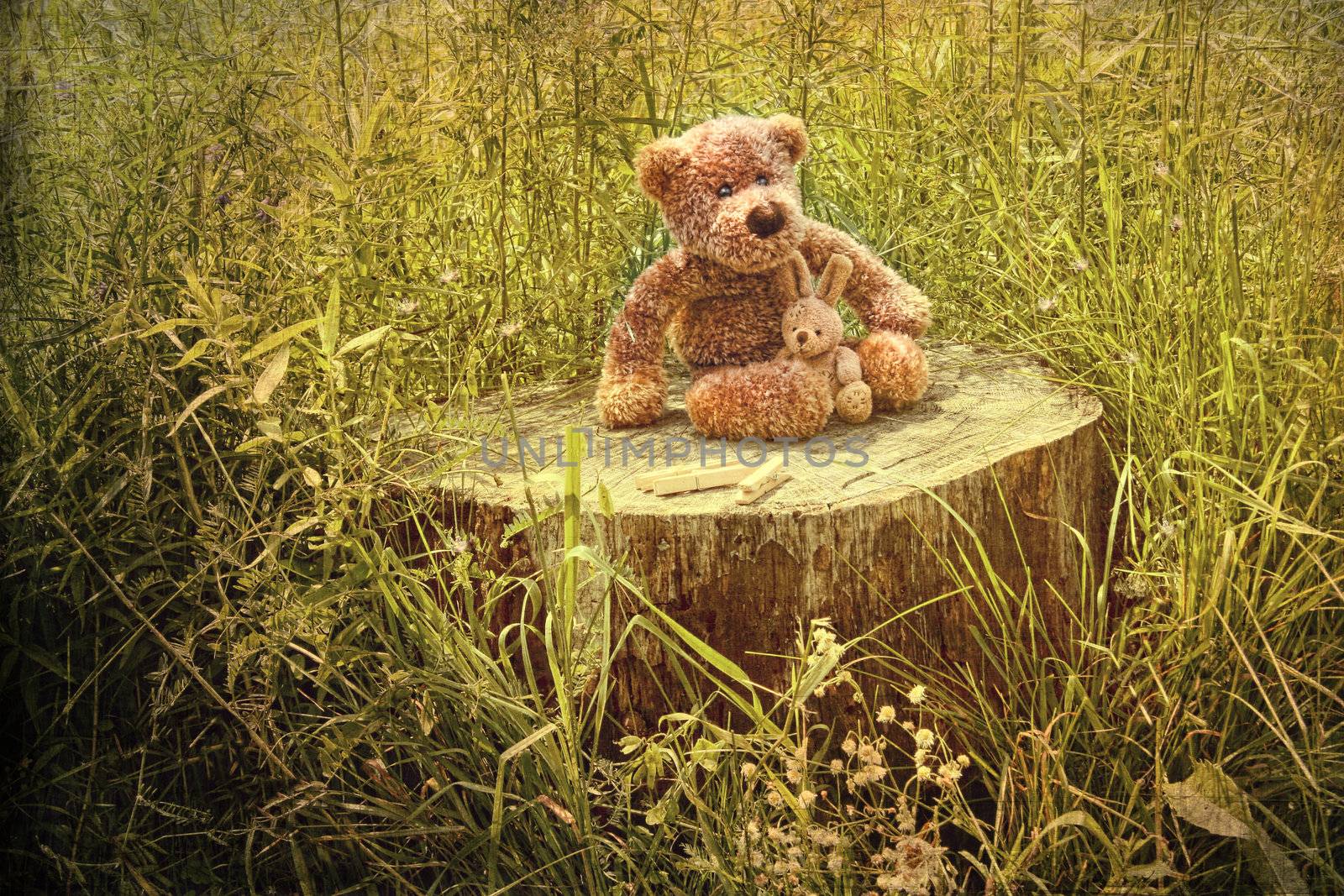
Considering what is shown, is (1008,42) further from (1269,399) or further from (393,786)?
(393,786)

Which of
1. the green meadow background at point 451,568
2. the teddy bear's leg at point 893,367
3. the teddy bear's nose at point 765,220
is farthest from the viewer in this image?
the teddy bear's leg at point 893,367

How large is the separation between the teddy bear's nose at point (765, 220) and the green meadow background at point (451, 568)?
46cm

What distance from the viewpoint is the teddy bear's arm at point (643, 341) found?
1657mm

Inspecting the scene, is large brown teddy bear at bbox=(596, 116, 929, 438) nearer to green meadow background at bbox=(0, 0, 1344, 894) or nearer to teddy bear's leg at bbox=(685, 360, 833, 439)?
teddy bear's leg at bbox=(685, 360, 833, 439)

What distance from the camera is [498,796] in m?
1.27

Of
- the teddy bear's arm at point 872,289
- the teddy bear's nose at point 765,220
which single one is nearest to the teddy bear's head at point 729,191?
the teddy bear's nose at point 765,220

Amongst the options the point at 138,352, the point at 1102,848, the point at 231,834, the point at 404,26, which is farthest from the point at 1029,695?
the point at 404,26

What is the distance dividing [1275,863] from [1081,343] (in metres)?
0.78

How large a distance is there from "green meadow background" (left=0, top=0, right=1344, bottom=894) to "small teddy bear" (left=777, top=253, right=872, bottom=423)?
0.33m

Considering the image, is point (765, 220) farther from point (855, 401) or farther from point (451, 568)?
point (451, 568)

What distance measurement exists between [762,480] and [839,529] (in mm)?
115

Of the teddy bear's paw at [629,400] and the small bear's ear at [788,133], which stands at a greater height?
the small bear's ear at [788,133]

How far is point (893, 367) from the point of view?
64.6 inches

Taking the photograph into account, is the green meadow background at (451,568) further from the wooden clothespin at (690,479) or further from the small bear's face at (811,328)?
the small bear's face at (811,328)
